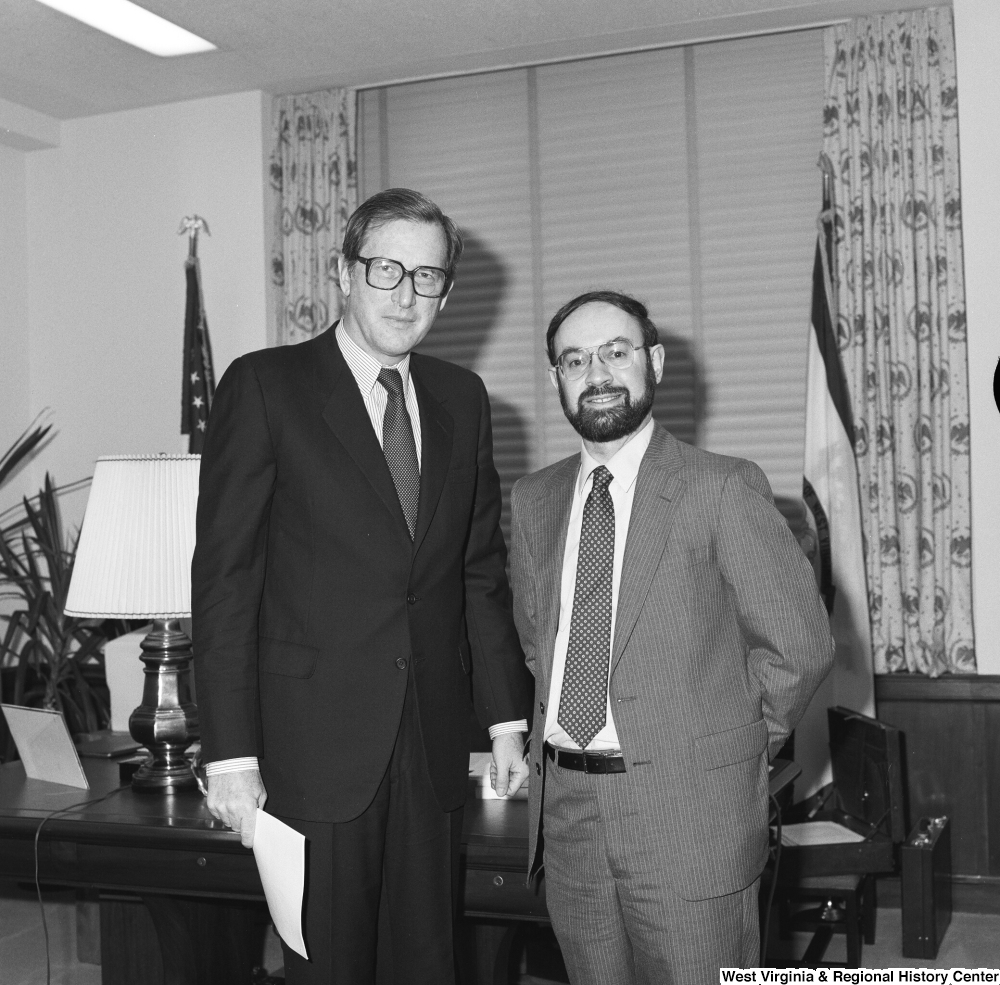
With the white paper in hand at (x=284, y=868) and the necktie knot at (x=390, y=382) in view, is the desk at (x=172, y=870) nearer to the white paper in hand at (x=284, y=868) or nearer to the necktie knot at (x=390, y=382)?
the white paper in hand at (x=284, y=868)

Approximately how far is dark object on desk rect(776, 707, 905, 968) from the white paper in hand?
1.70 m

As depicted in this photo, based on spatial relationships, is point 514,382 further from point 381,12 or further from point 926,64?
point 926,64

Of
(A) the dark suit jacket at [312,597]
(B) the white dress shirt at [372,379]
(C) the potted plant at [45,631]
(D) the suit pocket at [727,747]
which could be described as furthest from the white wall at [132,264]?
(D) the suit pocket at [727,747]

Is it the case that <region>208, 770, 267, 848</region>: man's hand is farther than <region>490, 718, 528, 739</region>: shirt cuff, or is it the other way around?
<region>490, 718, 528, 739</region>: shirt cuff

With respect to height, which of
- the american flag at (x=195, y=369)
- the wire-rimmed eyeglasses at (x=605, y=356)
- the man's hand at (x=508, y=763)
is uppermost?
the american flag at (x=195, y=369)

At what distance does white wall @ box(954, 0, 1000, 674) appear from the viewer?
13.3 feet

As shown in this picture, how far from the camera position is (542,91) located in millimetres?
4781

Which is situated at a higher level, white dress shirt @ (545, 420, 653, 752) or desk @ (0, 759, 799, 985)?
white dress shirt @ (545, 420, 653, 752)

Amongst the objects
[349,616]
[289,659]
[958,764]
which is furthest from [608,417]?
[958,764]

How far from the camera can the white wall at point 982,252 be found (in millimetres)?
4062

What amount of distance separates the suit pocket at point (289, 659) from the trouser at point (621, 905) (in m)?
0.44

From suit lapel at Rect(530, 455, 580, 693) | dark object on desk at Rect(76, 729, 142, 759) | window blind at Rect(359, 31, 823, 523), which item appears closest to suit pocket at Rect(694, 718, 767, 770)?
suit lapel at Rect(530, 455, 580, 693)

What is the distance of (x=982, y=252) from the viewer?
4.07 meters

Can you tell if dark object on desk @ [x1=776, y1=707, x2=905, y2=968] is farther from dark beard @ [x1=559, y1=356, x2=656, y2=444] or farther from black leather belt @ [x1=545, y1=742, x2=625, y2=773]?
dark beard @ [x1=559, y1=356, x2=656, y2=444]
